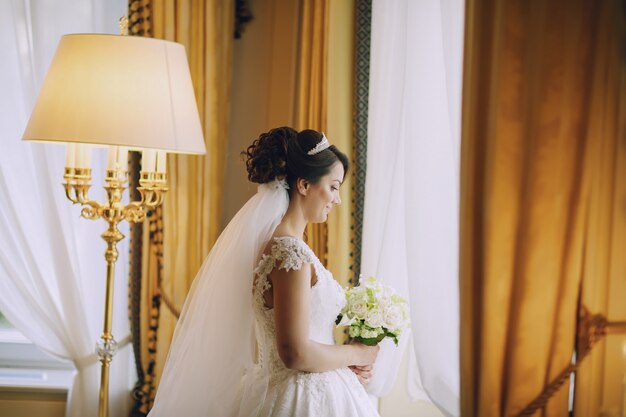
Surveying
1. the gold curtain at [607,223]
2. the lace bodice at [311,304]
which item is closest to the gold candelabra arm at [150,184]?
the lace bodice at [311,304]

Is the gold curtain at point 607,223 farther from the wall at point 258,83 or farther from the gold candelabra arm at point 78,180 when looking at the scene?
the gold candelabra arm at point 78,180

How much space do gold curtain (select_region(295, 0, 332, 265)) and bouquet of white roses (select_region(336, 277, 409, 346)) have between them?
0.76 meters

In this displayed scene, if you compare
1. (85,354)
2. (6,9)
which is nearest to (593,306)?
(85,354)

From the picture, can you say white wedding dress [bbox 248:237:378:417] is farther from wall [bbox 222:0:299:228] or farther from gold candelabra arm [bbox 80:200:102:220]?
wall [bbox 222:0:299:228]

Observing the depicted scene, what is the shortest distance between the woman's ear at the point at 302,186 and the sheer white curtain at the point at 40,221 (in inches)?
51.0

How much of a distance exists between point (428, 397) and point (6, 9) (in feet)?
7.93

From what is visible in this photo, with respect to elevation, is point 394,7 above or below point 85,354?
above

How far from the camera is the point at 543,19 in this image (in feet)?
8.14

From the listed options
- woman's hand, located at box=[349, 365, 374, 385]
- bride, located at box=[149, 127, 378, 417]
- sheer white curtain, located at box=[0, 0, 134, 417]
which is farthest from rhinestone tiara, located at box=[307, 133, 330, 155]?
sheer white curtain, located at box=[0, 0, 134, 417]

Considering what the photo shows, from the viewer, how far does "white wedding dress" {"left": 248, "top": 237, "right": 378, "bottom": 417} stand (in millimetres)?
2182

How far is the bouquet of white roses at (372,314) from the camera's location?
231 centimetres

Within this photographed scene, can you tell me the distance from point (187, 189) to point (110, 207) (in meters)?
0.60

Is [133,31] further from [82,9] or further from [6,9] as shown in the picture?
[6,9]

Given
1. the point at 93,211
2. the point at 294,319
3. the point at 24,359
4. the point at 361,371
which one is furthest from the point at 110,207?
the point at 24,359
